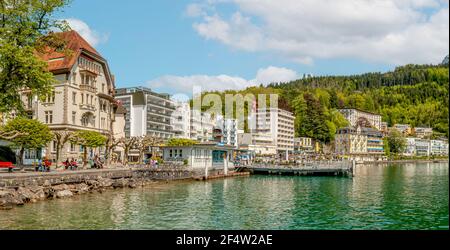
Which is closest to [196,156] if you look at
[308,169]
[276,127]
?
[308,169]

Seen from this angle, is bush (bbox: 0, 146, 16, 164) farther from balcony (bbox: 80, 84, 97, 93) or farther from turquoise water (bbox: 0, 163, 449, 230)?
turquoise water (bbox: 0, 163, 449, 230)

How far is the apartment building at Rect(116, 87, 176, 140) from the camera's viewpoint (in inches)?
4437

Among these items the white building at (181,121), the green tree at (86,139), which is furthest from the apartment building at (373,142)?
the green tree at (86,139)

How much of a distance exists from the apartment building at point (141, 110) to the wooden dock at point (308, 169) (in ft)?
128

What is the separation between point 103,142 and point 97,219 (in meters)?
32.5

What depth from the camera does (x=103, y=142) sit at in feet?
181

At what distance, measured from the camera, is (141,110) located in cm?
11300

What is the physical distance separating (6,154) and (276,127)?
118585 millimetres

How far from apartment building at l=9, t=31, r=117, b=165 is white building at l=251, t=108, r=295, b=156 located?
337 feet

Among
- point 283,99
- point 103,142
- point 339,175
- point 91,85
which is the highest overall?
point 283,99

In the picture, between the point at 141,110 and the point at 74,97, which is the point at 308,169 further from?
the point at 141,110

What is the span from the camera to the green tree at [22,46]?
2588cm

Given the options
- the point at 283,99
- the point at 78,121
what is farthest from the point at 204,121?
the point at 78,121
